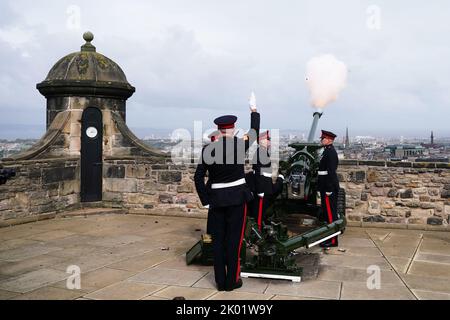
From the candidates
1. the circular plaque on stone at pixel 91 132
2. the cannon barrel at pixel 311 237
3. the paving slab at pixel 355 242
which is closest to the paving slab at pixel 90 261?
the cannon barrel at pixel 311 237

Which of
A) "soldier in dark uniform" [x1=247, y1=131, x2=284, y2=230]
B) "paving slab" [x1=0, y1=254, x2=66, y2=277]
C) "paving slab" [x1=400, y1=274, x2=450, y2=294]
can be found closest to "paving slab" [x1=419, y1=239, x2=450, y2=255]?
"paving slab" [x1=400, y1=274, x2=450, y2=294]

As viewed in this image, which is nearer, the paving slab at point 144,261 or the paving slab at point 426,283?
the paving slab at point 426,283

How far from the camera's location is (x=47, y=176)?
28.2ft

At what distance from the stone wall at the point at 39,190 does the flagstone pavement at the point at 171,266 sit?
0.29 metres

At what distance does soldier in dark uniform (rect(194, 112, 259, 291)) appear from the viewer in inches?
186

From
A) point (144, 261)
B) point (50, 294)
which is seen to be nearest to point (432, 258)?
point (144, 261)

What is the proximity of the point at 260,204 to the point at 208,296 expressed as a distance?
212cm

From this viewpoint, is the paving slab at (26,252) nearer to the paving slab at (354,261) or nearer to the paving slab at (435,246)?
the paving slab at (354,261)

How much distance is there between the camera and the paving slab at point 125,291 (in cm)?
443

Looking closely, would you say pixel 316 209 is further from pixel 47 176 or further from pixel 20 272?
pixel 47 176

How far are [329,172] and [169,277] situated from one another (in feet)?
9.27

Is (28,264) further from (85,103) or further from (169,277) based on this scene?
(85,103)
